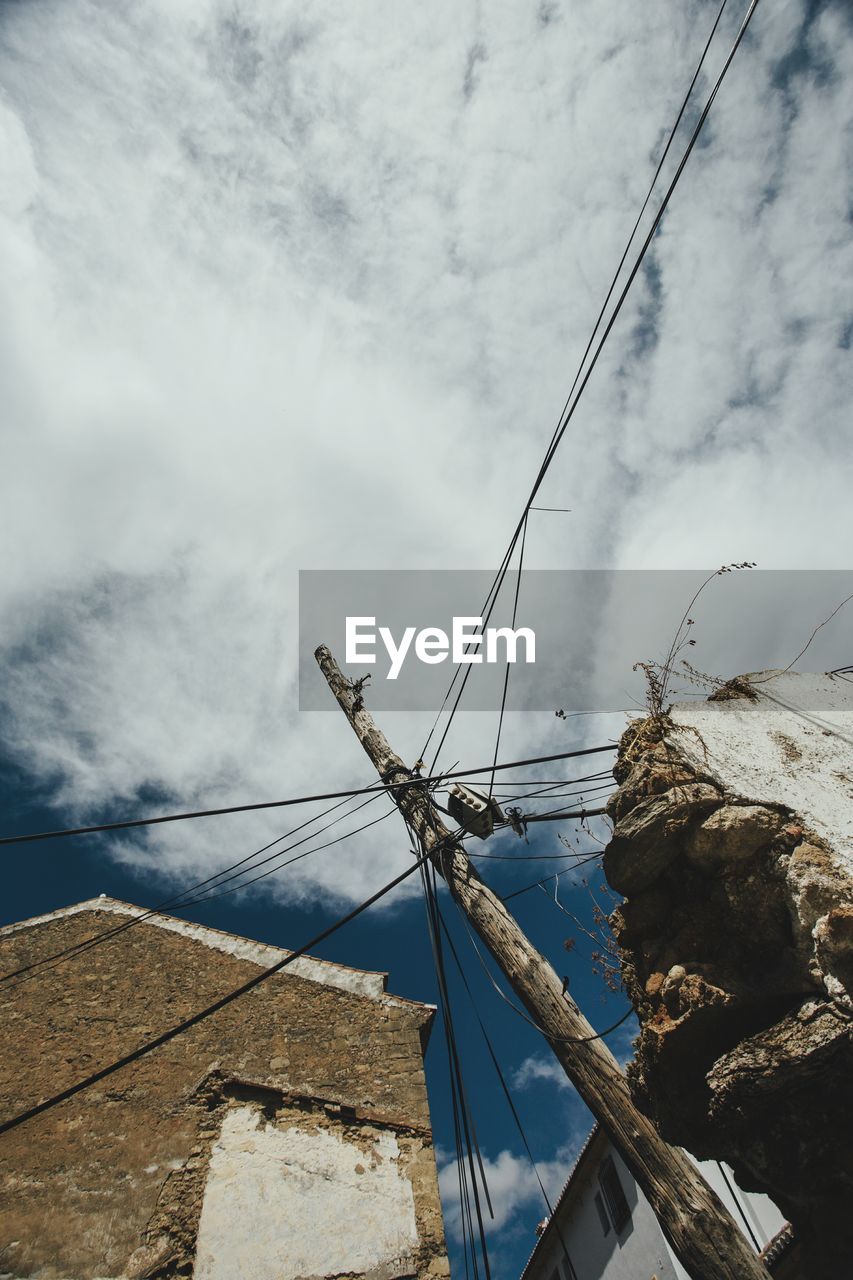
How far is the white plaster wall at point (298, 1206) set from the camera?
679cm

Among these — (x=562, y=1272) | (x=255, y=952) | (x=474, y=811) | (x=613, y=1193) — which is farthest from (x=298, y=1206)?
(x=562, y=1272)

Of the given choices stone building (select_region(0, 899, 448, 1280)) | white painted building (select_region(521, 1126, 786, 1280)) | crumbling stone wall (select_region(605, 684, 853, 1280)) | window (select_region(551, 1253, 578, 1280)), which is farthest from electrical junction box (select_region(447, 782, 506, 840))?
window (select_region(551, 1253, 578, 1280))

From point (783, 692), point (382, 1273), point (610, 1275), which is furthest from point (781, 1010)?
point (610, 1275)

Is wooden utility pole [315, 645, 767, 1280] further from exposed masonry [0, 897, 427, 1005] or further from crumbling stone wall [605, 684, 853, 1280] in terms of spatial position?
exposed masonry [0, 897, 427, 1005]

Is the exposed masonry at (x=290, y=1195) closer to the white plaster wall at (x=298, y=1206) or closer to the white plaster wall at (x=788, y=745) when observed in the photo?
the white plaster wall at (x=298, y=1206)

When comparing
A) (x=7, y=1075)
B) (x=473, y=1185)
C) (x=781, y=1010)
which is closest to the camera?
(x=781, y=1010)

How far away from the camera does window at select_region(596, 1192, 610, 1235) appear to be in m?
14.7

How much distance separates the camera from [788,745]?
3.76 meters

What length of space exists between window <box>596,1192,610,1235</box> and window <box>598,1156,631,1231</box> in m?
0.27

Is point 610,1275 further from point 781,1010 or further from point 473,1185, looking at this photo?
point 781,1010

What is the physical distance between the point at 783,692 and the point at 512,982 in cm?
270

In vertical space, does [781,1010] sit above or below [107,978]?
below

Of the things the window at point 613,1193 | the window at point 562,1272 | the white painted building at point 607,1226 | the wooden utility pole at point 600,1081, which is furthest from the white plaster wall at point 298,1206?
the window at point 562,1272

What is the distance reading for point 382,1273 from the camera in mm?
6828
